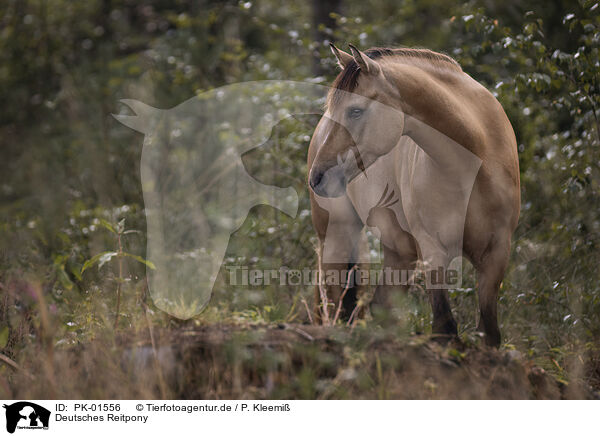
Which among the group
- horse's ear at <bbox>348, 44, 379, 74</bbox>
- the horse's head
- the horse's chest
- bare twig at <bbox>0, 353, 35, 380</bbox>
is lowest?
bare twig at <bbox>0, 353, 35, 380</bbox>

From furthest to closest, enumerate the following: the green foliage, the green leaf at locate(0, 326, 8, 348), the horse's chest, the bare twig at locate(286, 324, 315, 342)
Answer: the green foliage, the horse's chest, the green leaf at locate(0, 326, 8, 348), the bare twig at locate(286, 324, 315, 342)

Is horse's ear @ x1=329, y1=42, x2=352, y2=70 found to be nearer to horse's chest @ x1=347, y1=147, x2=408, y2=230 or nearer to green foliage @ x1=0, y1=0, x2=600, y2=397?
horse's chest @ x1=347, y1=147, x2=408, y2=230

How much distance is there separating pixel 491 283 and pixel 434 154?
0.88m

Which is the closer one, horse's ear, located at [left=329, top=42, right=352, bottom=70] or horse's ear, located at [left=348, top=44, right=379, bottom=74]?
horse's ear, located at [left=348, top=44, right=379, bottom=74]

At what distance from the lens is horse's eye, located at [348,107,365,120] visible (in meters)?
3.25

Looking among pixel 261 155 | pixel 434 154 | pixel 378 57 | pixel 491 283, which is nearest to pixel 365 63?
pixel 378 57

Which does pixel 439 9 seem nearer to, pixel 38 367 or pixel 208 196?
pixel 208 196

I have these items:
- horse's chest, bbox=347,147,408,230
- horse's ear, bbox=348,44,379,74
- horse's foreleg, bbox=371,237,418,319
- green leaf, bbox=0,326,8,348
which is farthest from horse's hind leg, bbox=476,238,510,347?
green leaf, bbox=0,326,8,348
